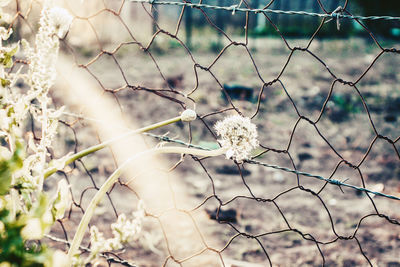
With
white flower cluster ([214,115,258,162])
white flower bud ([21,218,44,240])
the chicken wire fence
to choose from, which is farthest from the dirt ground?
white flower bud ([21,218,44,240])

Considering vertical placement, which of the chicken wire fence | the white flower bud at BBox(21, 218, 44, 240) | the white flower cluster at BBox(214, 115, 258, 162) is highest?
the chicken wire fence

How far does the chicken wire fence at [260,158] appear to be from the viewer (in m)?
1.24

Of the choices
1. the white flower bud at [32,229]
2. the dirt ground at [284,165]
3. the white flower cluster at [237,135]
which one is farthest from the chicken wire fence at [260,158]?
the white flower bud at [32,229]

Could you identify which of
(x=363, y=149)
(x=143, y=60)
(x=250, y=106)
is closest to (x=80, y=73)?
(x=143, y=60)

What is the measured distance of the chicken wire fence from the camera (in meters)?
1.24

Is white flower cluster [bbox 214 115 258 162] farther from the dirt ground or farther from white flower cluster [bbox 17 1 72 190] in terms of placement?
white flower cluster [bbox 17 1 72 190]

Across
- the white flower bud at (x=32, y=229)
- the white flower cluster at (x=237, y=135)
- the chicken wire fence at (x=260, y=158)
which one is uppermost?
the chicken wire fence at (x=260, y=158)

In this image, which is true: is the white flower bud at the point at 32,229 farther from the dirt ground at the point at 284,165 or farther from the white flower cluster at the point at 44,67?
the dirt ground at the point at 284,165

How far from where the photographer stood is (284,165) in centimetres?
286

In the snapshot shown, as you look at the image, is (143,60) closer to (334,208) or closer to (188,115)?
(334,208)

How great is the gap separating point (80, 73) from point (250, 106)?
196cm

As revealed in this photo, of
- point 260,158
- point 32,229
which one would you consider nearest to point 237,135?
point 32,229

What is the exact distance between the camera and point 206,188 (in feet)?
7.93

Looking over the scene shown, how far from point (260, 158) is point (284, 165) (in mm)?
174
